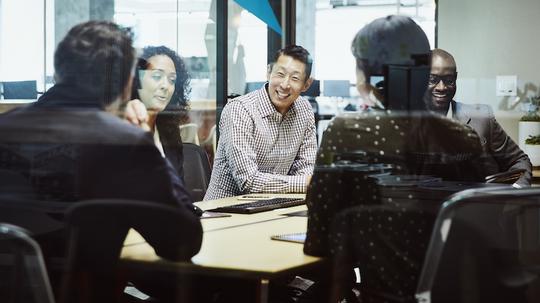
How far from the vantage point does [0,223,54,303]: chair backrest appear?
1.83 meters

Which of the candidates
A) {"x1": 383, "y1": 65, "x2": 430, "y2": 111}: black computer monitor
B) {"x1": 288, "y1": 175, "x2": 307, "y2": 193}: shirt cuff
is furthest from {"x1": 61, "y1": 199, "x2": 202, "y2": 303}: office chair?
{"x1": 288, "y1": 175, "x2": 307, "y2": 193}: shirt cuff

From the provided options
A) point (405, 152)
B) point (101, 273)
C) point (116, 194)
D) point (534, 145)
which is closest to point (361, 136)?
point (405, 152)

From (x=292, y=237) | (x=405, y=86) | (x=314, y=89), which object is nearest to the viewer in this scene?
(x=405, y=86)

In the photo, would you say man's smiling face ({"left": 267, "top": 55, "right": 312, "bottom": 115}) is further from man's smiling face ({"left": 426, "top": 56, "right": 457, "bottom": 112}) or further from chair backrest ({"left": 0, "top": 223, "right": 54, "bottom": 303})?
chair backrest ({"left": 0, "top": 223, "right": 54, "bottom": 303})

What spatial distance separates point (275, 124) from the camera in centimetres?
300

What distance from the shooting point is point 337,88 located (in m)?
1.78

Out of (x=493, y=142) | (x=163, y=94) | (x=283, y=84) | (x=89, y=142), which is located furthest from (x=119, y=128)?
(x=283, y=84)

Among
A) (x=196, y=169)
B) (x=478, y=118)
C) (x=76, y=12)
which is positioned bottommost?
(x=196, y=169)

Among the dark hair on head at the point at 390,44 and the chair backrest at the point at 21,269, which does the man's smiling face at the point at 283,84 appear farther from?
the chair backrest at the point at 21,269

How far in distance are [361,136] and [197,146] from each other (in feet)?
4.10

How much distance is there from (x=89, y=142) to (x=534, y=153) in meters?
1.06

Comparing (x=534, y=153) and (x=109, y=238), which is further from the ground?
(x=534, y=153)

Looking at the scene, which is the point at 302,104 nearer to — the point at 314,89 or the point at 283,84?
the point at 314,89

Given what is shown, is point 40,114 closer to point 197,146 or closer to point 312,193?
point 312,193
